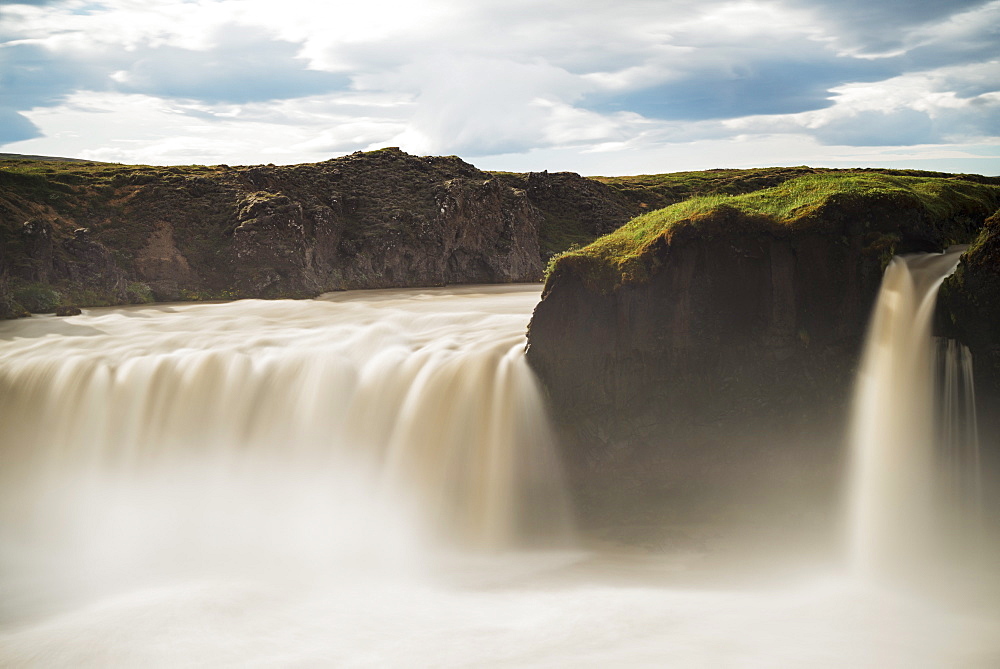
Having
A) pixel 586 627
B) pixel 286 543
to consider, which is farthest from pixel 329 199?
pixel 586 627

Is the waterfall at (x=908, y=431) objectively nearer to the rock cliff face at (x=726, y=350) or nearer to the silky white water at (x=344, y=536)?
the rock cliff face at (x=726, y=350)

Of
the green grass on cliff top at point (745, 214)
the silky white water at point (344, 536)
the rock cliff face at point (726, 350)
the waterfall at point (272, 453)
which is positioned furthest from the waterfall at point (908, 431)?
the waterfall at point (272, 453)

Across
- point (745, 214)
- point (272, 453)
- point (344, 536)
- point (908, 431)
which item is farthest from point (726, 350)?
point (272, 453)

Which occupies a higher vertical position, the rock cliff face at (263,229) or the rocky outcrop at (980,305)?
the rock cliff face at (263,229)

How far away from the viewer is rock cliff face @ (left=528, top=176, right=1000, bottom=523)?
32.6 feet

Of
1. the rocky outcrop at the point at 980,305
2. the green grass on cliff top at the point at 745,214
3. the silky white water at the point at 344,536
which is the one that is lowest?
the silky white water at the point at 344,536

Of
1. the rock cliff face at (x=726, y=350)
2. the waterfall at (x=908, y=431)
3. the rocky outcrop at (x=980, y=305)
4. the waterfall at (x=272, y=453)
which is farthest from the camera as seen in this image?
the waterfall at (x=272, y=453)

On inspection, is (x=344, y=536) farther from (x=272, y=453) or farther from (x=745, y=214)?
(x=745, y=214)

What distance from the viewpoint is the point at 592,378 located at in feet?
35.1

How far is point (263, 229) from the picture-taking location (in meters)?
24.3

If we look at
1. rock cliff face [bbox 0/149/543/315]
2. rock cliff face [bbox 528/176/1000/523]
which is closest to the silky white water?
rock cliff face [bbox 528/176/1000/523]

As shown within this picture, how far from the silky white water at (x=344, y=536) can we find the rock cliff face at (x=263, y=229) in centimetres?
701

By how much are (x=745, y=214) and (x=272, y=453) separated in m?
8.41

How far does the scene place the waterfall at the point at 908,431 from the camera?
8.95 meters
